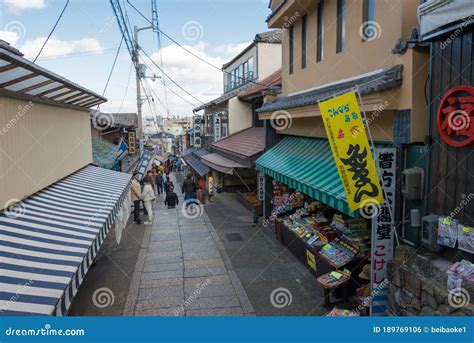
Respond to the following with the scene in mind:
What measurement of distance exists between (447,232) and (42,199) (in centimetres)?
840

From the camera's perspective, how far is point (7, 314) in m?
4.35

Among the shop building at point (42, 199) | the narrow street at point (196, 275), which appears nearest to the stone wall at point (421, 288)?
the narrow street at point (196, 275)

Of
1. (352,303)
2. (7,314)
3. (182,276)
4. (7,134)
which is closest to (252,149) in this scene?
(182,276)

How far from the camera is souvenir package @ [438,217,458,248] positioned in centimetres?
576

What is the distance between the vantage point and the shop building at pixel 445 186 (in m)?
5.34

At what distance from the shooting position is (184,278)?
9.79m

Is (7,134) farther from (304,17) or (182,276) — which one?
(304,17)

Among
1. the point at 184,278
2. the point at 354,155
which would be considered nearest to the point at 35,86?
the point at 184,278

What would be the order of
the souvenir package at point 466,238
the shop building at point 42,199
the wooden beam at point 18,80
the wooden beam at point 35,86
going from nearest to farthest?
the shop building at point 42,199 < the souvenir package at point 466,238 < the wooden beam at point 18,80 < the wooden beam at point 35,86

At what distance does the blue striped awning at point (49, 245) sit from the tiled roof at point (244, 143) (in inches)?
297

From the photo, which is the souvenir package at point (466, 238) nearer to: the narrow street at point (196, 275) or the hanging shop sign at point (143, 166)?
the narrow street at point (196, 275)

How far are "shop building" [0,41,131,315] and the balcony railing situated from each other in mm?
12986

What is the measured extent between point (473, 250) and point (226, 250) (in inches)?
311

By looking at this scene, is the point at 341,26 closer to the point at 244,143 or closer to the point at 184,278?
the point at 184,278
